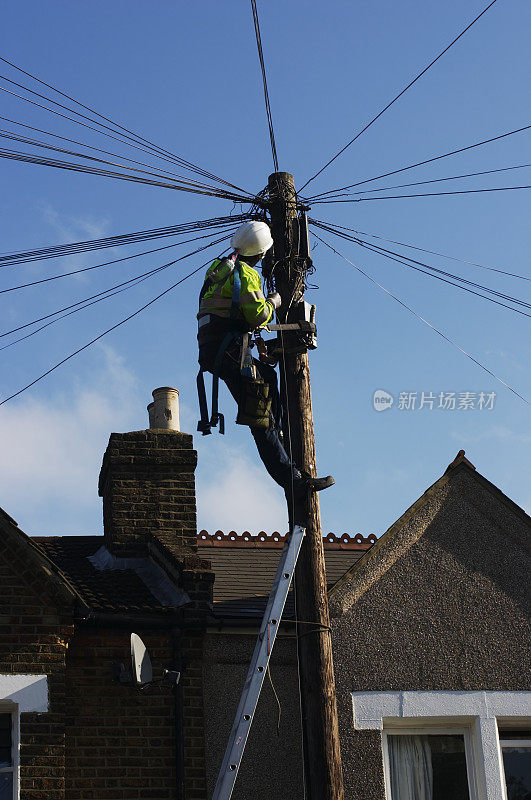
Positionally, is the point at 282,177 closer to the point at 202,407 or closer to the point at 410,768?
the point at 202,407

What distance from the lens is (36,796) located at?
965cm

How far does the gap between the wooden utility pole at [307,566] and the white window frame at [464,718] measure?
201cm

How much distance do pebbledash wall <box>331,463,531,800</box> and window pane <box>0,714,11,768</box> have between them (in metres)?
2.94

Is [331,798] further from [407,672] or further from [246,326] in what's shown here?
[246,326]

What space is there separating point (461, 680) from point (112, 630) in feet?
10.8

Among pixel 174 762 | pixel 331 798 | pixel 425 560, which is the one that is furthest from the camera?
pixel 425 560

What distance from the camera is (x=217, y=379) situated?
31.7 feet

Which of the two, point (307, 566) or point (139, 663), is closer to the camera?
point (307, 566)

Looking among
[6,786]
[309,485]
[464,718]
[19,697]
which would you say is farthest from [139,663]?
[464,718]

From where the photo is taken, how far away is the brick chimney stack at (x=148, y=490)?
40.3 ft

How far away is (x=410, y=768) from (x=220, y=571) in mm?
3067

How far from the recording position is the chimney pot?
1325cm

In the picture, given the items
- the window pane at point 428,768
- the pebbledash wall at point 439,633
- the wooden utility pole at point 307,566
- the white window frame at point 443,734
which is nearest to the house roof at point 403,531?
the pebbledash wall at point 439,633

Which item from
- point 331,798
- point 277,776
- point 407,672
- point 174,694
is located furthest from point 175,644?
point 331,798
